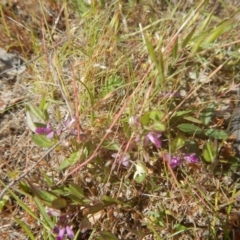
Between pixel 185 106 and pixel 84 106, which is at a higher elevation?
pixel 84 106

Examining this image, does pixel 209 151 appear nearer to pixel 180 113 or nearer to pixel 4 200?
pixel 180 113

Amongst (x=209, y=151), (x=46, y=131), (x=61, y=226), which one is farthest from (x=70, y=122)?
A: (x=209, y=151)

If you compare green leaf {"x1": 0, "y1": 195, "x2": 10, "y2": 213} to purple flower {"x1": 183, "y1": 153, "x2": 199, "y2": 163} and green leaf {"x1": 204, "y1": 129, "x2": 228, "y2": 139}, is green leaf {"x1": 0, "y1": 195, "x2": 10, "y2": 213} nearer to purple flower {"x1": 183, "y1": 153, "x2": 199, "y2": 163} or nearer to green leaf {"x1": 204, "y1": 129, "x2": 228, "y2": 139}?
purple flower {"x1": 183, "y1": 153, "x2": 199, "y2": 163}

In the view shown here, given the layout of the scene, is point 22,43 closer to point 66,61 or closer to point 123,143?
point 66,61

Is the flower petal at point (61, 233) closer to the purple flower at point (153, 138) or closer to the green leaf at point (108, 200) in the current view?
the green leaf at point (108, 200)

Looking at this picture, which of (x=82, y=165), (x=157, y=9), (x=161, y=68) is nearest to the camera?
(x=161, y=68)

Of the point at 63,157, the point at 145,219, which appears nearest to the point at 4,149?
the point at 63,157

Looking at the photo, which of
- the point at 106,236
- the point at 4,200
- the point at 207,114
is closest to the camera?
the point at 106,236
